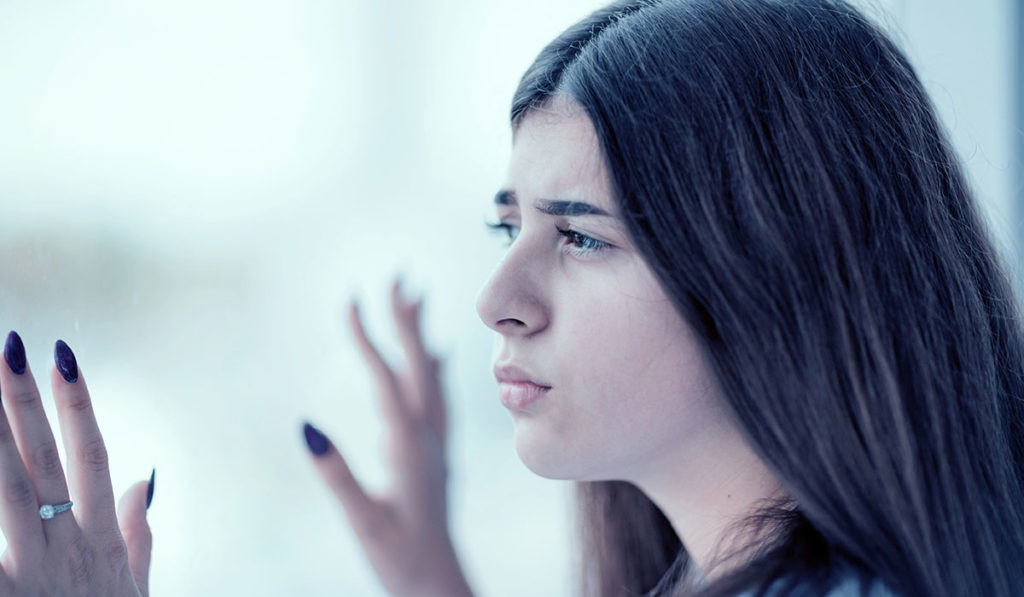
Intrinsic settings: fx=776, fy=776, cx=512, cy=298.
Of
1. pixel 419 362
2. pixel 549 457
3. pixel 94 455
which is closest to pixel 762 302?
pixel 549 457

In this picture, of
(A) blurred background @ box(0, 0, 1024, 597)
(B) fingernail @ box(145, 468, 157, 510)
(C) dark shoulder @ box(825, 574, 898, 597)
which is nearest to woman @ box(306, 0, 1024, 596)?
(C) dark shoulder @ box(825, 574, 898, 597)

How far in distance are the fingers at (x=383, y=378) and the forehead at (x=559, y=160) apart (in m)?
0.27

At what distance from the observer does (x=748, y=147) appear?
72 centimetres

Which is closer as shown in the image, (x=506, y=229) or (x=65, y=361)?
(x=65, y=361)

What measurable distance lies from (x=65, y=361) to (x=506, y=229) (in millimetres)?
482

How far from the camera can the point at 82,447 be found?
26.7 inches

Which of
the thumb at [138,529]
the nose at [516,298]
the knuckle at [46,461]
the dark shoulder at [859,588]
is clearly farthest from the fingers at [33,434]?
the dark shoulder at [859,588]

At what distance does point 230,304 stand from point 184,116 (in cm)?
20

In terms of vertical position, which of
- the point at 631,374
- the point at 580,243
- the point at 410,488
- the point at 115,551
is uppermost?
the point at 580,243

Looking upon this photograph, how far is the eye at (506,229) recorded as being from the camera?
903mm

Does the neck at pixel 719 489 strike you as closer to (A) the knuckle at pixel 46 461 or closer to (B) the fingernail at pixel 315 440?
(B) the fingernail at pixel 315 440

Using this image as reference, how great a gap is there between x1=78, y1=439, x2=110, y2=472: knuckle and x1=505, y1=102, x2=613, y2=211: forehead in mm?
456

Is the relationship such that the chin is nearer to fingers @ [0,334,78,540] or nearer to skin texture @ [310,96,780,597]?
skin texture @ [310,96,780,597]

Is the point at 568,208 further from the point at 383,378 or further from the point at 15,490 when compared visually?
the point at 15,490
